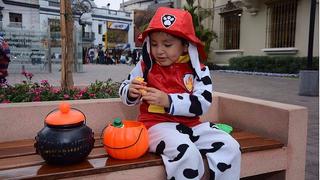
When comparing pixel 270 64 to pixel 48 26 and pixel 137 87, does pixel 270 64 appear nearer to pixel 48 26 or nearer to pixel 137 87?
pixel 48 26

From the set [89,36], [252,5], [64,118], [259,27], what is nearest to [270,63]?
[259,27]

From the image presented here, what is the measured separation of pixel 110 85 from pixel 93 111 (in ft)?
5.18

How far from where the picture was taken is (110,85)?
415 centimetres

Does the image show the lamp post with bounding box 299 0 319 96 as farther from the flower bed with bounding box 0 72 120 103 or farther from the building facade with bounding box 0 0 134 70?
the building facade with bounding box 0 0 134 70

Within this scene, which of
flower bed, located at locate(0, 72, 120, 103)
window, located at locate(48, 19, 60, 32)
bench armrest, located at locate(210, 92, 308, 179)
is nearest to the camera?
bench armrest, located at locate(210, 92, 308, 179)

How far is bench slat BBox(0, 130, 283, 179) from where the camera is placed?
169 cm

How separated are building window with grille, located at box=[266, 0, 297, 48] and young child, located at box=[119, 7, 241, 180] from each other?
11996 millimetres

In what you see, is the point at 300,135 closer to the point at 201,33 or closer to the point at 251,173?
the point at 251,173

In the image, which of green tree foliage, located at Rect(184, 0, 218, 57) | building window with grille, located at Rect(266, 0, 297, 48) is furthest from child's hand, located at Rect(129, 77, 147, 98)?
green tree foliage, located at Rect(184, 0, 218, 57)

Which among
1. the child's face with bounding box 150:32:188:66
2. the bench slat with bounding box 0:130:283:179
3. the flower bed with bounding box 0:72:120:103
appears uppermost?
the child's face with bounding box 150:32:188:66

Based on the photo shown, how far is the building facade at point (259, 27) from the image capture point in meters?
12.7

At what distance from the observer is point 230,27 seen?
17.1m

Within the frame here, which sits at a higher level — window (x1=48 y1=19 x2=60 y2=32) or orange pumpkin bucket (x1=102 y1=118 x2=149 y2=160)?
window (x1=48 y1=19 x2=60 y2=32)

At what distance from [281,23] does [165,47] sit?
41.6 ft
